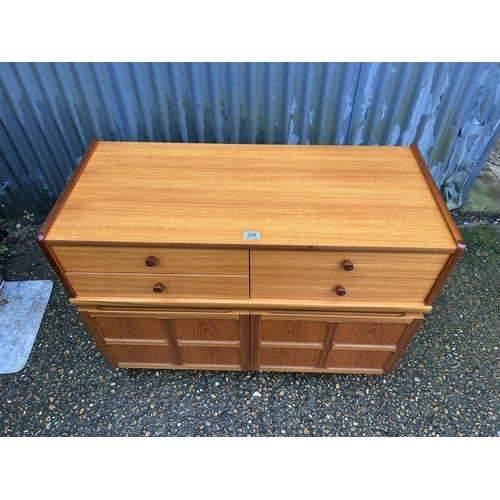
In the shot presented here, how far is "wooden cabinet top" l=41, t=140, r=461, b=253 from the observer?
147cm

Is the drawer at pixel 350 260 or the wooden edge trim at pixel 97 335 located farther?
the wooden edge trim at pixel 97 335

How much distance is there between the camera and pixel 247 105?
2.39 m

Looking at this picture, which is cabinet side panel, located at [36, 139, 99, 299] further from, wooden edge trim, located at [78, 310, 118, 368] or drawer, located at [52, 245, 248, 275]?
wooden edge trim, located at [78, 310, 118, 368]

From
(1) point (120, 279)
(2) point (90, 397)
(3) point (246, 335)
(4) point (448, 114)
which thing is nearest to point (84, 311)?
(1) point (120, 279)

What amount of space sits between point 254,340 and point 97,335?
0.86 m

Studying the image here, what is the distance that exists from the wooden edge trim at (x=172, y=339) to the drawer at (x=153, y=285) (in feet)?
0.72

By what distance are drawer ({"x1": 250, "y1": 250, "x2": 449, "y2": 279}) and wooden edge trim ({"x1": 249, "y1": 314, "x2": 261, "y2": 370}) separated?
0.33m

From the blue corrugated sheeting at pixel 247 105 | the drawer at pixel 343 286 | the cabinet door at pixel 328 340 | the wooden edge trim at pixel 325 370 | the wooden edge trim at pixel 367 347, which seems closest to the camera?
the drawer at pixel 343 286

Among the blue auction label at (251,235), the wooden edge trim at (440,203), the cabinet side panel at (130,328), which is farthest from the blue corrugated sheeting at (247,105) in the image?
the cabinet side panel at (130,328)

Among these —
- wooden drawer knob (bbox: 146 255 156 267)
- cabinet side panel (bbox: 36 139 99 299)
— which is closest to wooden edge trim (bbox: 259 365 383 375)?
wooden drawer knob (bbox: 146 255 156 267)

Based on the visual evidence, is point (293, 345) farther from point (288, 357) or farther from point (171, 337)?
point (171, 337)

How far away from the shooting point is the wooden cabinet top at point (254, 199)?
147 centimetres

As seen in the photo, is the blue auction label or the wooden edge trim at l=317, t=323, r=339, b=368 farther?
the wooden edge trim at l=317, t=323, r=339, b=368

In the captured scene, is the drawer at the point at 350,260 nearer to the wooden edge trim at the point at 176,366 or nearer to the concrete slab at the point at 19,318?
the wooden edge trim at the point at 176,366
